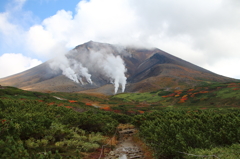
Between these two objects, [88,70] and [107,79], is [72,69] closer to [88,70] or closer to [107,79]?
[88,70]

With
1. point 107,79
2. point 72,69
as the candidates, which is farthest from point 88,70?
point 107,79

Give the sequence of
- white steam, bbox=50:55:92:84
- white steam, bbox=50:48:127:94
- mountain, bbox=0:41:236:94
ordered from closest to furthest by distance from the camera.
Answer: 1. mountain, bbox=0:41:236:94
2. white steam, bbox=50:55:92:84
3. white steam, bbox=50:48:127:94

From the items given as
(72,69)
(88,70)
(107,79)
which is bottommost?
(107,79)

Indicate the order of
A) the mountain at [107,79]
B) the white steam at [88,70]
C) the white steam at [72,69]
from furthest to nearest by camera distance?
the white steam at [88,70]
the white steam at [72,69]
the mountain at [107,79]

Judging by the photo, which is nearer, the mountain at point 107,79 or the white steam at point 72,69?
the mountain at point 107,79

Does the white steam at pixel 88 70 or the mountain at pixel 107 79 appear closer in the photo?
the mountain at pixel 107 79

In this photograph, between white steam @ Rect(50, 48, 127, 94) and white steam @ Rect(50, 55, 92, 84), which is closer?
white steam @ Rect(50, 55, 92, 84)

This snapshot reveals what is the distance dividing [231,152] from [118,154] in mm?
7576

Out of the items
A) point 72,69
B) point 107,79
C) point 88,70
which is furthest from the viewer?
point 88,70

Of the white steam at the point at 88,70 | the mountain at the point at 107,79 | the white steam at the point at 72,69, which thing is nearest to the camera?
the mountain at the point at 107,79

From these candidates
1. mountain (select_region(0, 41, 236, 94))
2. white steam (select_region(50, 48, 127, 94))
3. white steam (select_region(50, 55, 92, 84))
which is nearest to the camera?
mountain (select_region(0, 41, 236, 94))

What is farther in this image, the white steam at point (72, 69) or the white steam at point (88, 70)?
the white steam at point (88, 70)

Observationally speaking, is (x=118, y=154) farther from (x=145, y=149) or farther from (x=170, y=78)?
(x=170, y=78)

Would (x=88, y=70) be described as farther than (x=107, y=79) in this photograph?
Yes
